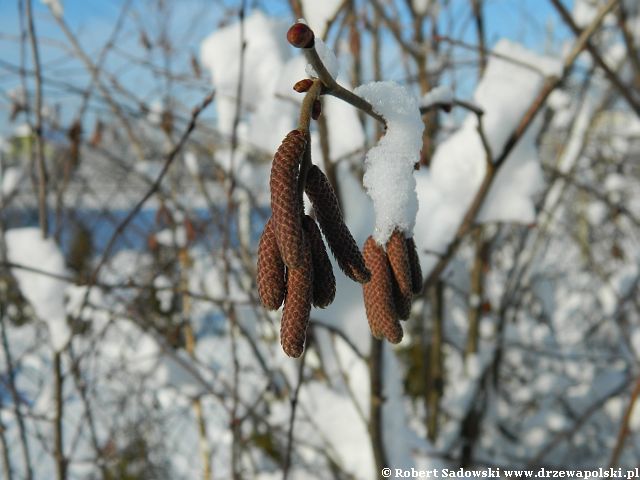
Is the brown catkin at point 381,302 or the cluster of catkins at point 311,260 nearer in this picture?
the cluster of catkins at point 311,260

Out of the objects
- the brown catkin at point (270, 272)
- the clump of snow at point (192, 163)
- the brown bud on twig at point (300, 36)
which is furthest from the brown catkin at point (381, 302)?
the clump of snow at point (192, 163)

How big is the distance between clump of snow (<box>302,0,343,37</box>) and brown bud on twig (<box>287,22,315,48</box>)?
0.74m

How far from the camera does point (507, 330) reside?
113 inches

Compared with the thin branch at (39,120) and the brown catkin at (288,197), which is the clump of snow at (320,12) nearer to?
the thin branch at (39,120)

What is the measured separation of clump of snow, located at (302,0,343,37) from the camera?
1129 millimetres

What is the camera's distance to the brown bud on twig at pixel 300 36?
1.32 ft

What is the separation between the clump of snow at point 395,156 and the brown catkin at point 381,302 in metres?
0.03

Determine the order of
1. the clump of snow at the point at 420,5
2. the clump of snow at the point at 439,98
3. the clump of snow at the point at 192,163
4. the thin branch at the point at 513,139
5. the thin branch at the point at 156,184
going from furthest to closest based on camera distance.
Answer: the clump of snow at the point at 192,163 → the clump of snow at the point at 420,5 → the thin branch at the point at 513,139 → the thin branch at the point at 156,184 → the clump of snow at the point at 439,98

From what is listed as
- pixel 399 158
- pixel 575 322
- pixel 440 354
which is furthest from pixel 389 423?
pixel 575 322

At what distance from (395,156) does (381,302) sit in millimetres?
162

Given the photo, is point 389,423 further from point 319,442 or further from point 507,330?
point 507,330

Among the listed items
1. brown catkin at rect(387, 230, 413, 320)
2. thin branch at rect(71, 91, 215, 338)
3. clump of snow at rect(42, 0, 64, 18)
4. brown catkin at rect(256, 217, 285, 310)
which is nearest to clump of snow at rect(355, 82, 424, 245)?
brown catkin at rect(387, 230, 413, 320)

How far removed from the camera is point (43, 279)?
1379 millimetres

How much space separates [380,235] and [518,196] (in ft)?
2.42
